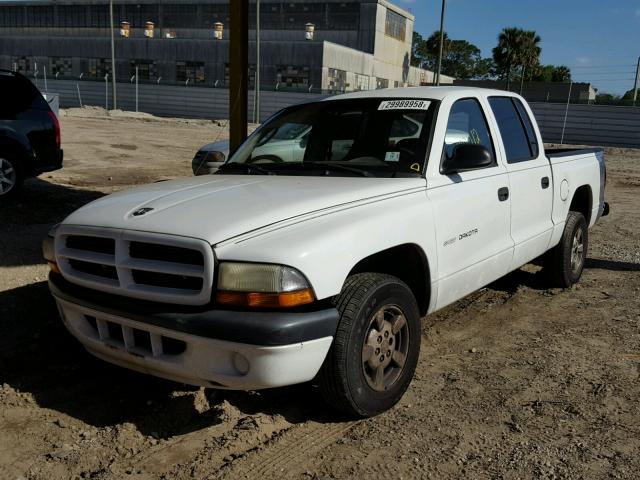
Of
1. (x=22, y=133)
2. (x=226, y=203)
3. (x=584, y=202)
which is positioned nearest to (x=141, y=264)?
(x=226, y=203)

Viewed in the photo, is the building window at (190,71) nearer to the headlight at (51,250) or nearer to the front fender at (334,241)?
the headlight at (51,250)

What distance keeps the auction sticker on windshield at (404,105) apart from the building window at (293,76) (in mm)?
42298

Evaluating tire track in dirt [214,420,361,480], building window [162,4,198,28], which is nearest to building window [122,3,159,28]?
building window [162,4,198,28]

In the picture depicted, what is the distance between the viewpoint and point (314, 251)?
9.32ft

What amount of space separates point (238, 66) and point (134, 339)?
5.62 meters

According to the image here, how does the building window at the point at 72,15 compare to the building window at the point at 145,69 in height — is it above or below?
above

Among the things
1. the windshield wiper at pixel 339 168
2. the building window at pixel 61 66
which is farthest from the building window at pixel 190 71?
the windshield wiper at pixel 339 168

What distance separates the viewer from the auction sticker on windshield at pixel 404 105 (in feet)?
13.7

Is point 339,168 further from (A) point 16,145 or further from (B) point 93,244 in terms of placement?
(A) point 16,145

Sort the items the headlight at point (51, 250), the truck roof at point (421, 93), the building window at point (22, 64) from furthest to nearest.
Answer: the building window at point (22, 64)
the truck roof at point (421, 93)
the headlight at point (51, 250)

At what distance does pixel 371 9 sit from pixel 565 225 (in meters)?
53.1

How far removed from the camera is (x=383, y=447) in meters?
3.08

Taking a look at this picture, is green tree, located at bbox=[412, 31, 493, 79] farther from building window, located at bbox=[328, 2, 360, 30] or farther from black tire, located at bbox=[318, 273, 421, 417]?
black tire, located at bbox=[318, 273, 421, 417]

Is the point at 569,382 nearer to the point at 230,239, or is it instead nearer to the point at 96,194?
the point at 230,239
